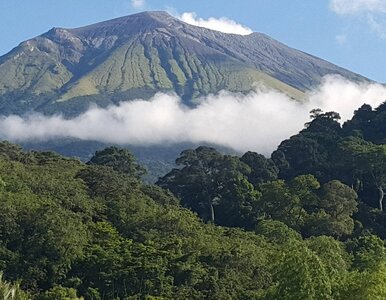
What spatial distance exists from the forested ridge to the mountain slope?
3507 inches

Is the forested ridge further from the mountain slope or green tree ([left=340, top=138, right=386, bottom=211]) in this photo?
the mountain slope

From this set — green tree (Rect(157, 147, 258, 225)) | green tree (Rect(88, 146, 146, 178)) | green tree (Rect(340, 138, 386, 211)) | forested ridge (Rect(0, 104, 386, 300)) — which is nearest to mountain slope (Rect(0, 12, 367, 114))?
green tree (Rect(88, 146, 146, 178))

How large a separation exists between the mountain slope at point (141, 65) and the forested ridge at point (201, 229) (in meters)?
89.1

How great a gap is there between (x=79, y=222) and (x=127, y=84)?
373 feet

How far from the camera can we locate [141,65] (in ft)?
500

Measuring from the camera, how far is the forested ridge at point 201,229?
26250mm

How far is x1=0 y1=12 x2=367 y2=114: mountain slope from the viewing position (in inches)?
5655

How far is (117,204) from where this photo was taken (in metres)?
35.1

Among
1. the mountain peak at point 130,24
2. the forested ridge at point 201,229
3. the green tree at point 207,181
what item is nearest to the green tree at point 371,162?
the forested ridge at point 201,229

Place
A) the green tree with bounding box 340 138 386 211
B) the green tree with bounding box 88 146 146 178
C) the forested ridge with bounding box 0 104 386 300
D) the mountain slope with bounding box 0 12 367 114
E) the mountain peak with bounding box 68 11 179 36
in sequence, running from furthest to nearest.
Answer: the mountain peak with bounding box 68 11 179 36 < the mountain slope with bounding box 0 12 367 114 < the green tree with bounding box 88 146 146 178 < the green tree with bounding box 340 138 386 211 < the forested ridge with bounding box 0 104 386 300

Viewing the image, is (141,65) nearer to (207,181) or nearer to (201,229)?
(207,181)

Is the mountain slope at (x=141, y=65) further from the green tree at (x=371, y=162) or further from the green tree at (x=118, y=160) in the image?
the green tree at (x=371, y=162)

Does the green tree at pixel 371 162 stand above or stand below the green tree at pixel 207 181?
above

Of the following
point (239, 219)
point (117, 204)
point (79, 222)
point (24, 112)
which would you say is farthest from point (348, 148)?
point (24, 112)
